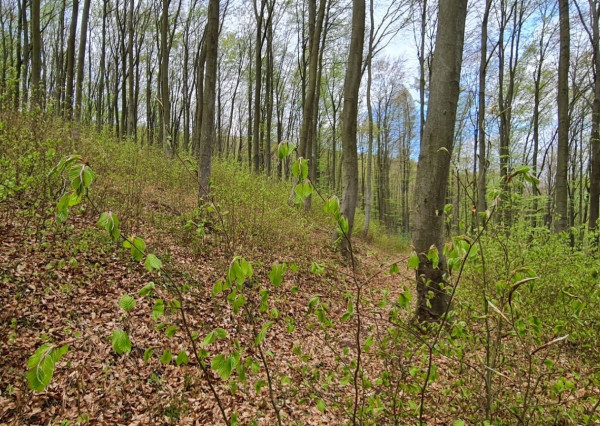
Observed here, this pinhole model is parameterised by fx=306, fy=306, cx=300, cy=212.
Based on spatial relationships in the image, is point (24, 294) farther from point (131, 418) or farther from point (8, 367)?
point (131, 418)

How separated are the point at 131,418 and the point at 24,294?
1924 millimetres

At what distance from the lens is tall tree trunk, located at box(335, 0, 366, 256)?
22.9 feet

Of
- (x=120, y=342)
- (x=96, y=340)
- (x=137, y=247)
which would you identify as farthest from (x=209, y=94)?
(x=120, y=342)

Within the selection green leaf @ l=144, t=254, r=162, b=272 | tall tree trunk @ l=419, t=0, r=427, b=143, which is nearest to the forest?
green leaf @ l=144, t=254, r=162, b=272

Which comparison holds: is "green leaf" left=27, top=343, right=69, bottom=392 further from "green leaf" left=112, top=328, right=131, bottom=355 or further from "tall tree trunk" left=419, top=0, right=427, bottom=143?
→ "tall tree trunk" left=419, top=0, right=427, bottom=143

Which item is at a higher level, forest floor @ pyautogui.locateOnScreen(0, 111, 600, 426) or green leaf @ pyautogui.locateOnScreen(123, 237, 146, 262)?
green leaf @ pyautogui.locateOnScreen(123, 237, 146, 262)

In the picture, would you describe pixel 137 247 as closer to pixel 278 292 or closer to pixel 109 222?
pixel 109 222

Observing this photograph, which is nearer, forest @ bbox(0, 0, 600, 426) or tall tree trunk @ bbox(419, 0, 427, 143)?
forest @ bbox(0, 0, 600, 426)

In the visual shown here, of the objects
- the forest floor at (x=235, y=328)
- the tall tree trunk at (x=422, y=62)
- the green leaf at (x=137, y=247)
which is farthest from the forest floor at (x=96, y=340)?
the tall tree trunk at (x=422, y=62)

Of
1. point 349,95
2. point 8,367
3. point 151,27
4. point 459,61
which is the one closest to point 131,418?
point 8,367

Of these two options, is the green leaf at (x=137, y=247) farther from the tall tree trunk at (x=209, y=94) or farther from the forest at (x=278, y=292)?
the tall tree trunk at (x=209, y=94)

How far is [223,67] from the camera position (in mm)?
23297

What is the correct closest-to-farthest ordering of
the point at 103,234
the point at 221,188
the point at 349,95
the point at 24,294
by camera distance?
the point at 24,294
the point at 103,234
the point at 221,188
the point at 349,95

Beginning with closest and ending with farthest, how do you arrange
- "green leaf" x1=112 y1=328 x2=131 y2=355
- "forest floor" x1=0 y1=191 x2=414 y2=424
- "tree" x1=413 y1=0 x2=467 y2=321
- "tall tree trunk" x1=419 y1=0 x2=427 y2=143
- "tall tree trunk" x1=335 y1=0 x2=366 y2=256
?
1. "green leaf" x1=112 y1=328 x2=131 y2=355
2. "forest floor" x1=0 y1=191 x2=414 y2=424
3. "tree" x1=413 y1=0 x2=467 y2=321
4. "tall tree trunk" x1=335 y1=0 x2=366 y2=256
5. "tall tree trunk" x1=419 y1=0 x2=427 y2=143
